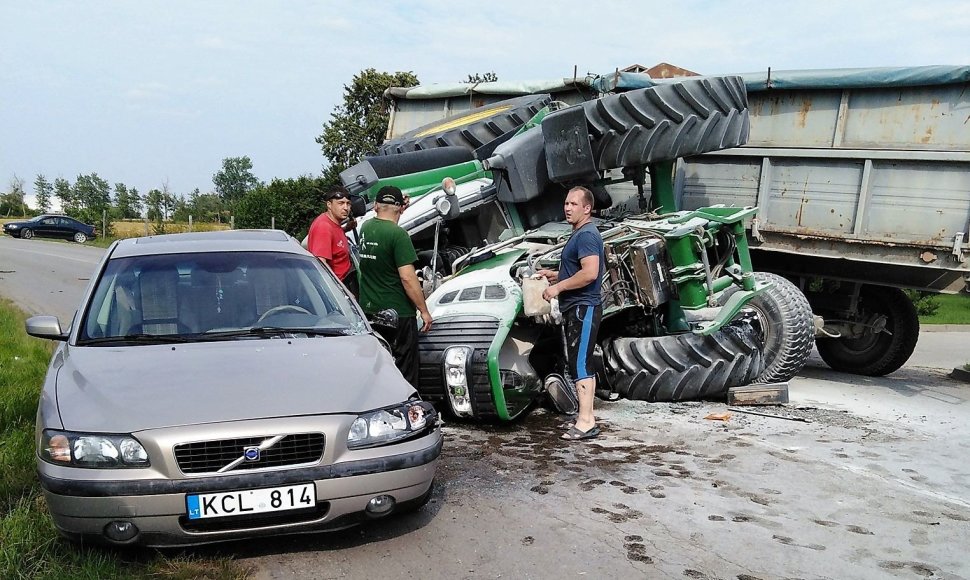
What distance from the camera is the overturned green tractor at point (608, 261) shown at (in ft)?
18.6

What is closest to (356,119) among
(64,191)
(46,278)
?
(46,278)

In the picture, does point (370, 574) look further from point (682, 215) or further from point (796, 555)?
point (682, 215)

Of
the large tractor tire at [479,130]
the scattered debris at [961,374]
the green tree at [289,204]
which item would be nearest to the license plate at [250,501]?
the large tractor tire at [479,130]

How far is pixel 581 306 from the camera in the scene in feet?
17.4

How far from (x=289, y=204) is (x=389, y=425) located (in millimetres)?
21015

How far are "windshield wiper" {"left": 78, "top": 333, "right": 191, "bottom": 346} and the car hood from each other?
0.07 metres

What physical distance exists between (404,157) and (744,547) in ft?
17.0

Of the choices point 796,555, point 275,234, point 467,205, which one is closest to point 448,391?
point 275,234

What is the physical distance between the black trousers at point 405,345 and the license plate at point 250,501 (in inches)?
90.1

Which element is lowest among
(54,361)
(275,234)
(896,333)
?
(896,333)

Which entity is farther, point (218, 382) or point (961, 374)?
point (961, 374)

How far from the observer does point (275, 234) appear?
5.02 m

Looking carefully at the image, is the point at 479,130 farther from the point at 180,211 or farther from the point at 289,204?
the point at 180,211

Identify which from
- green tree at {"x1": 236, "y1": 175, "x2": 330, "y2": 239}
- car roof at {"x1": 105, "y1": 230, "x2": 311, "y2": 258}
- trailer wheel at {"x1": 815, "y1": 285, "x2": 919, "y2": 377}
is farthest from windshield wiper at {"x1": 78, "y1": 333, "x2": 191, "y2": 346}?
green tree at {"x1": 236, "y1": 175, "x2": 330, "y2": 239}
